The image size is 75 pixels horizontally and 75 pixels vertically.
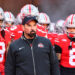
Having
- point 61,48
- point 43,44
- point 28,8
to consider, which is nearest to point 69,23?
point 61,48

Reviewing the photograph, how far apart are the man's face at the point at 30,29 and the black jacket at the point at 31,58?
87 mm

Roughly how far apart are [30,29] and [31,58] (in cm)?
38

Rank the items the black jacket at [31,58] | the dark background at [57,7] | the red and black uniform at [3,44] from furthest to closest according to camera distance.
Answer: the dark background at [57,7], the red and black uniform at [3,44], the black jacket at [31,58]

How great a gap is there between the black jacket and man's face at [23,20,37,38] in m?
0.09

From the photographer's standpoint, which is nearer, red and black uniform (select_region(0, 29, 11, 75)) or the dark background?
red and black uniform (select_region(0, 29, 11, 75))

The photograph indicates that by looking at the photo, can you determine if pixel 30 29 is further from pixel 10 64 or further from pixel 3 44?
pixel 3 44

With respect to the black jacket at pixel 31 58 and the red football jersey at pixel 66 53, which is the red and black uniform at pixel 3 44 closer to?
the red football jersey at pixel 66 53

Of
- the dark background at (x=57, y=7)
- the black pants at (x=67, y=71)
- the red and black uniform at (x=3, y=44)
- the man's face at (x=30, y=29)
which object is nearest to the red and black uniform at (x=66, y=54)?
the black pants at (x=67, y=71)

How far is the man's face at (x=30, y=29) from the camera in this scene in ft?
11.3

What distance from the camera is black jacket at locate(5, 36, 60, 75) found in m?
3.45

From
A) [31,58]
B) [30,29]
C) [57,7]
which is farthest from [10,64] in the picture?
[57,7]

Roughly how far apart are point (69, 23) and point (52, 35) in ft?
4.01

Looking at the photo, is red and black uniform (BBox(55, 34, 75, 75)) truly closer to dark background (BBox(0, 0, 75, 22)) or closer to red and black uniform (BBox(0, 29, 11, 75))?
red and black uniform (BBox(0, 29, 11, 75))

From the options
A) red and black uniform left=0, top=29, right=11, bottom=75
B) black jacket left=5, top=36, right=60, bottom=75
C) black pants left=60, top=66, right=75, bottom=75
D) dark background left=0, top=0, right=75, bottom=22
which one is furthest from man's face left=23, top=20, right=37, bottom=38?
dark background left=0, top=0, right=75, bottom=22
